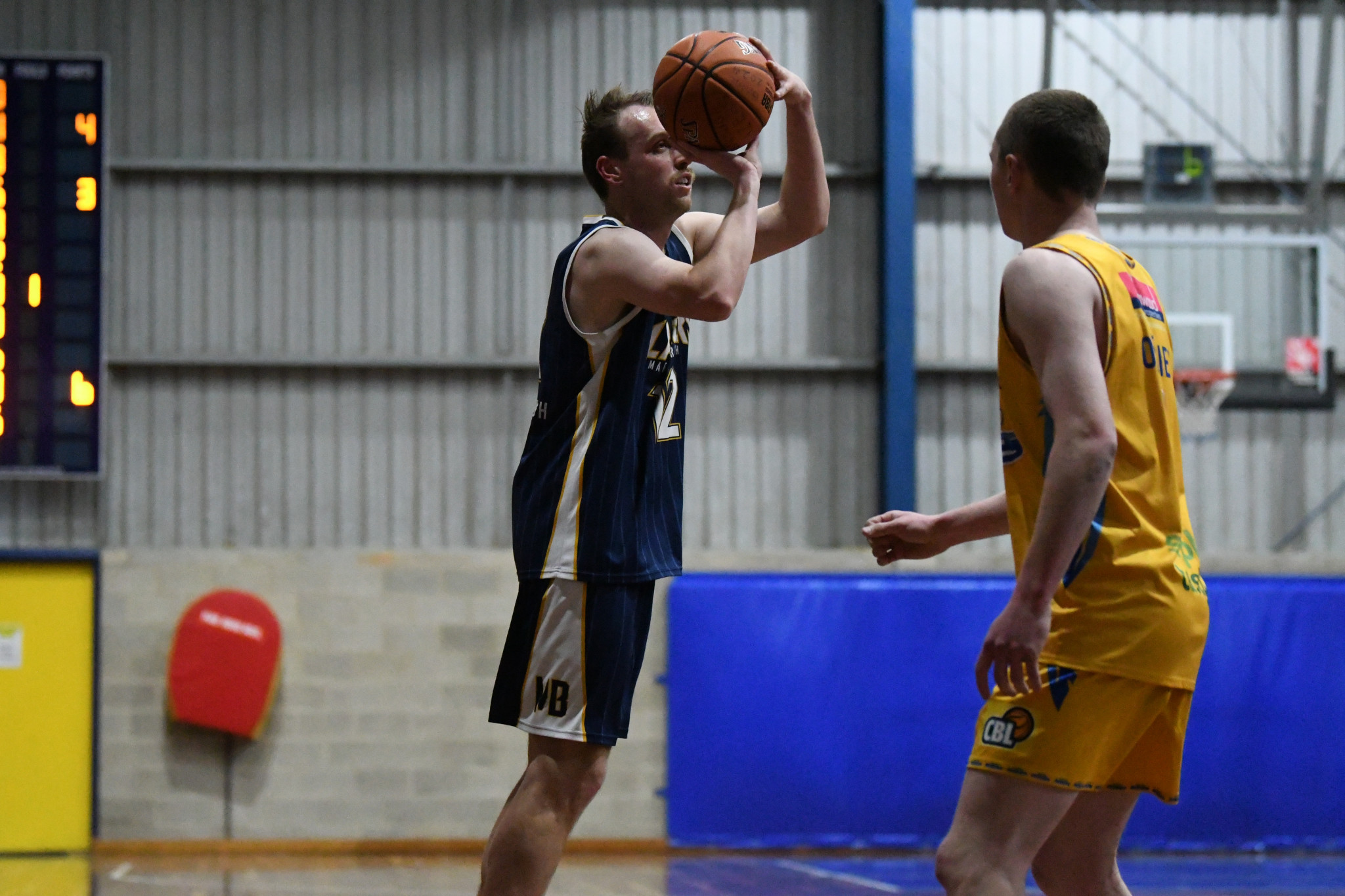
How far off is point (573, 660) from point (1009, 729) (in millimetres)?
886

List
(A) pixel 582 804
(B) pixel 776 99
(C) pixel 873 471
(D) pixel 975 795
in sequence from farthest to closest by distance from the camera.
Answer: (C) pixel 873 471, (B) pixel 776 99, (A) pixel 582 804, (D) pixel 975 795

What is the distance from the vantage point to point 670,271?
102 inches

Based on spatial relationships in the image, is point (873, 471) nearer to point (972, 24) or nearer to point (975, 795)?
point (972, 24)

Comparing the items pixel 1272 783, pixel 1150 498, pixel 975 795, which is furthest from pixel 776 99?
pixel 1272 783

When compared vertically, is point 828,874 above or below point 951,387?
below

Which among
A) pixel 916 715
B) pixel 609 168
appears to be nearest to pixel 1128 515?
pixel 609 168

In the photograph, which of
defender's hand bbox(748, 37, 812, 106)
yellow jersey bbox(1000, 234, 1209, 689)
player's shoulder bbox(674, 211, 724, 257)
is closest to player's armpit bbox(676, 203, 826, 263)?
player's shoulder bbox(674, 211, 724, 257)

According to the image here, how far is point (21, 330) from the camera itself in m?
6.84

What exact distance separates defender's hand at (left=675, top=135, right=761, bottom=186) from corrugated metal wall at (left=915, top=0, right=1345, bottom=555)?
5.14 metres

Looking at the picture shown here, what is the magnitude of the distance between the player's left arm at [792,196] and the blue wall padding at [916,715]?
402cm

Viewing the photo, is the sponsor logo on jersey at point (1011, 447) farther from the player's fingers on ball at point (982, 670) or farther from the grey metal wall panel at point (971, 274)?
the grey metal wall panel at point (971, 274)

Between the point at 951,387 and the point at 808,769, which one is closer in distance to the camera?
the point at 808,769

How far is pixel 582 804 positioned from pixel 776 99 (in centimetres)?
156

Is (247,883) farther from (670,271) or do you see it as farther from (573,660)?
(670,271)
